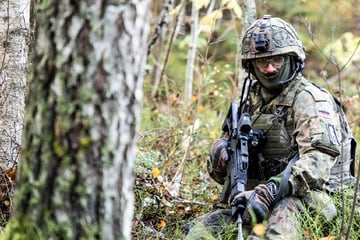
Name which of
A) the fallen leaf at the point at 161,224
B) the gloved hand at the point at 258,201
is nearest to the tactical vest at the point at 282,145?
the gloved hand at the point at 258,201

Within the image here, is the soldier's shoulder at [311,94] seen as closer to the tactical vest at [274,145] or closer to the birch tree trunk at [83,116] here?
the tactical vest at [274,145]

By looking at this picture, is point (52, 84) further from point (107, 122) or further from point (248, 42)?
point (248, 42)

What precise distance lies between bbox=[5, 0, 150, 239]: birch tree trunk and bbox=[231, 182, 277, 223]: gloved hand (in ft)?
5.60

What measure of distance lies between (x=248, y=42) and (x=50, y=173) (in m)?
2.57

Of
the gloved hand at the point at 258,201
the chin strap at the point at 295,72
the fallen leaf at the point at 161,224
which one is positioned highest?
the chin strap at the point at 295,72

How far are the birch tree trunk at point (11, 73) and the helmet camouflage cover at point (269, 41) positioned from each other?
1.53 metres

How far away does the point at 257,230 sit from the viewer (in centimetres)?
348

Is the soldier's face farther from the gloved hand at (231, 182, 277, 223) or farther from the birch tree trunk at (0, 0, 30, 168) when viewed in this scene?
the birch tree trunk at (0, 0, 30, 168)

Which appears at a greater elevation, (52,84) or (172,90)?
(52,84)

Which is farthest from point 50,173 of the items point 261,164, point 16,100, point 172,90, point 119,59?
point 172,90

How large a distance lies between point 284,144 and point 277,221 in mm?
671

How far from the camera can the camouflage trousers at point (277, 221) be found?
4203 mm

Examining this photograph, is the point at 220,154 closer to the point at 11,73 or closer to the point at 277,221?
the point at 277,221

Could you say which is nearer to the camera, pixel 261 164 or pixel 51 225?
pixel 51 225
